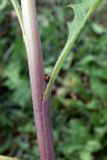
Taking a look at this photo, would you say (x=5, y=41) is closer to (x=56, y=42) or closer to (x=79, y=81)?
(x=56, y=42)

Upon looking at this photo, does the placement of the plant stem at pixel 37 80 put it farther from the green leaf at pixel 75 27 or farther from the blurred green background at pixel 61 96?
the blurred green background at pixel 61 96

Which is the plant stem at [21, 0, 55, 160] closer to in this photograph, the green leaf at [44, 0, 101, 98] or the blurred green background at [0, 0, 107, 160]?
the green leaf at [44, 0, 101, 98]

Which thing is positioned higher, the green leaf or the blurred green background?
the green leaf

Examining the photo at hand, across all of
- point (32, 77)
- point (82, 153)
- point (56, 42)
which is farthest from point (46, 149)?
point (56, 42)

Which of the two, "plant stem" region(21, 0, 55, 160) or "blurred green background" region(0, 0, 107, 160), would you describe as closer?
"plant stem" region(21, 0, 55, 160)

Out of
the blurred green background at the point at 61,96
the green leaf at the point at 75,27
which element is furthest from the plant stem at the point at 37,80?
the blurred green background at the point at 61,96

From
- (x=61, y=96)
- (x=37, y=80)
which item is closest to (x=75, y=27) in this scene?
(x=37, y=80)

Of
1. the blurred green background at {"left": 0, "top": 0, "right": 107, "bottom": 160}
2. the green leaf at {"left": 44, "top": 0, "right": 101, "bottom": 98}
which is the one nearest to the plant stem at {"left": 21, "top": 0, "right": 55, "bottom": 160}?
the green leaf at {"left": 44, "top": 0, "right": 101, "bottom": 98}
